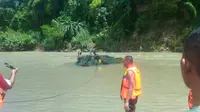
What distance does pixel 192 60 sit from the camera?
1.38 metres

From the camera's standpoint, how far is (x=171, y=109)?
8.74 m

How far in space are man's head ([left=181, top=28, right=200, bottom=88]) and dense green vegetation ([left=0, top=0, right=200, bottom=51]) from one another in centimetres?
2810

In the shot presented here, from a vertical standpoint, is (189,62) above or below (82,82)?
above

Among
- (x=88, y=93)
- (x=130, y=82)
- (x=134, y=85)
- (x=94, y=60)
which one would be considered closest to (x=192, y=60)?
(x=130, y=82)

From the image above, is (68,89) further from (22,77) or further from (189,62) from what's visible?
(189,62)

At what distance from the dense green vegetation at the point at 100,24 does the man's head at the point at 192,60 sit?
28.1m

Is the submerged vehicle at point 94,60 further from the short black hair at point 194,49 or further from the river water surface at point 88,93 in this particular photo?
the short black hair at point 194,49

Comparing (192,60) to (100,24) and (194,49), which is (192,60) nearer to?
(194,49)

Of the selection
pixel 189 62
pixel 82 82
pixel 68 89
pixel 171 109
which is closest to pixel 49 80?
pixel 82 82

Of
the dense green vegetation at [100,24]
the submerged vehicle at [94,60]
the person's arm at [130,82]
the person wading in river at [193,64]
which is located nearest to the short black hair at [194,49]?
the person wading in river at [193,64]

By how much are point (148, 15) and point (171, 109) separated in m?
23.7

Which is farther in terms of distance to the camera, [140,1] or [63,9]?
[63,9]

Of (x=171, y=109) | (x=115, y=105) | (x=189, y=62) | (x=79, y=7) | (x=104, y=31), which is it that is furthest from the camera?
(x=79, y=7)

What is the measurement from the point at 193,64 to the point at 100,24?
3457 cm
